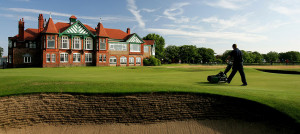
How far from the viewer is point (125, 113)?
23.3ft

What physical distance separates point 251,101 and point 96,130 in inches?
229

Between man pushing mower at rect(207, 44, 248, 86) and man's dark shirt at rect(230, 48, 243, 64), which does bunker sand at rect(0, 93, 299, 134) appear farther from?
man's dark shirt at rect(230, 48, 243, 64)

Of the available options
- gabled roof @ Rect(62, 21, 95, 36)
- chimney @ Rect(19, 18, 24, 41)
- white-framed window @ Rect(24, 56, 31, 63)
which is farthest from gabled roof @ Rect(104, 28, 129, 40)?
white-framed window @ Rect(24, 56, 31, 63)

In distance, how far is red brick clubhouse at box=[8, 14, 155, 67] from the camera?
38594 millimetres

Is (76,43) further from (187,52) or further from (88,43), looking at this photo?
(187,52)

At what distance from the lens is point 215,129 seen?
6.65m

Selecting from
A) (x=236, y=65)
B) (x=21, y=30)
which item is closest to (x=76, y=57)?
(x=21, y=30)

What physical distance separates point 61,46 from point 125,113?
3801cm

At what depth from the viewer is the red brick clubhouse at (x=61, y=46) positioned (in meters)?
38.6

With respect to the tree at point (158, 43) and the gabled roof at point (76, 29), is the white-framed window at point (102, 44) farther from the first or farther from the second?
the tree at point (158, 43)

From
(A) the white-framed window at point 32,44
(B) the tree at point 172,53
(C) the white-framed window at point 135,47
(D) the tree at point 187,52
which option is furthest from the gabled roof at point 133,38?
(D) the tree at point 187,52

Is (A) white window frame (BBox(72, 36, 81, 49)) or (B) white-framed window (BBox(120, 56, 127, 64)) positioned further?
(B) white-framed window (BBox(120, 56, 127, 64))

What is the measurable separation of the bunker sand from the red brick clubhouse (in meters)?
34.9

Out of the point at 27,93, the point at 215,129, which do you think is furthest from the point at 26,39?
the point at 215,129
